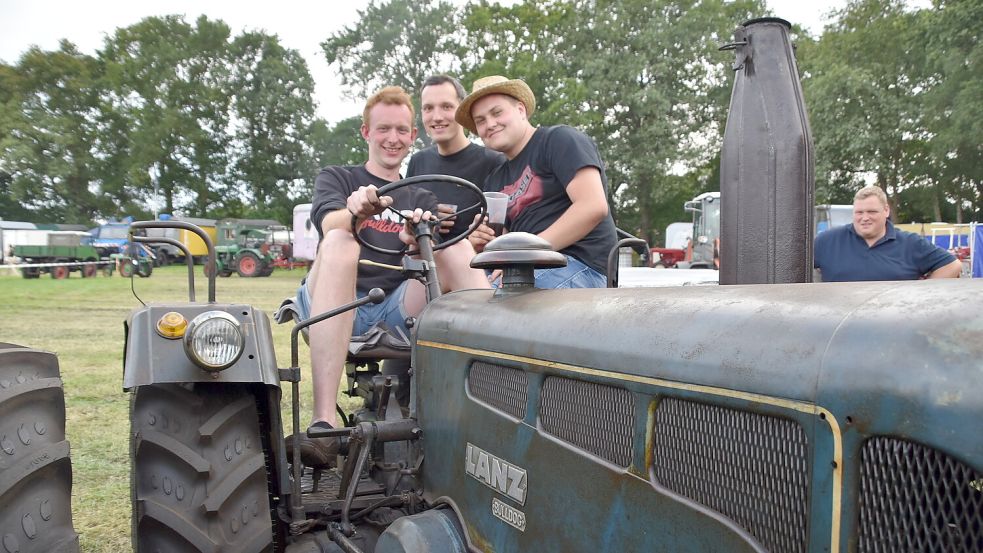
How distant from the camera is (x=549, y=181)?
3.51m

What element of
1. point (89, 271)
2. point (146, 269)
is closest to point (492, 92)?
point (146, 269)

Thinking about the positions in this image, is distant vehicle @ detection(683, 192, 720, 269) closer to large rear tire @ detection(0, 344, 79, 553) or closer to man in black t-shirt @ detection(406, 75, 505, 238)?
man in black t-shirt @ detection(406, 75, 505, 238)

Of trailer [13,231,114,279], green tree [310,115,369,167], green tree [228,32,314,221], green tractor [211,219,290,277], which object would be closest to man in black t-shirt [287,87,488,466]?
green tractor [211,219,290,277]

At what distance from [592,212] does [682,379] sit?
197 cm

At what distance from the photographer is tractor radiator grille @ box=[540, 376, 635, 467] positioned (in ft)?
5.03

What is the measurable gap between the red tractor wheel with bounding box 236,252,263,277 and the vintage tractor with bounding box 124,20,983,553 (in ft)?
94.3

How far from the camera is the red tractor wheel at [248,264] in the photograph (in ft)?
101

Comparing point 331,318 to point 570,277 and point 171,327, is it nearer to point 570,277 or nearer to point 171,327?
point 171,327

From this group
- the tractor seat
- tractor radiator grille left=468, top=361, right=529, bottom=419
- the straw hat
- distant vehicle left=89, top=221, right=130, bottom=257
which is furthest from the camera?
distant vehicle left=89, top=221, right=130, bottom=257

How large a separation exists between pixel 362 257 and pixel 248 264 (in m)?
28.4

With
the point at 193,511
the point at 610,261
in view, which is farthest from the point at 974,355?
the point at 193,511

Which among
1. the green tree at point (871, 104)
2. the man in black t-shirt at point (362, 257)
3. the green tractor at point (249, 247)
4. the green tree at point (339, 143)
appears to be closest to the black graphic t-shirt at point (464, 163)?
the man in black t-shirt at point (362, 257)

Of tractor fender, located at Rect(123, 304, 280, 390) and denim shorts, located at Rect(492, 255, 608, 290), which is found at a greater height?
denim shorts, located at Rect(492, 255, 608, 290)

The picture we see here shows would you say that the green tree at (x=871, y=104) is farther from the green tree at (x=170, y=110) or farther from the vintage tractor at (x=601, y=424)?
the green tree at (x=170, y=110)
